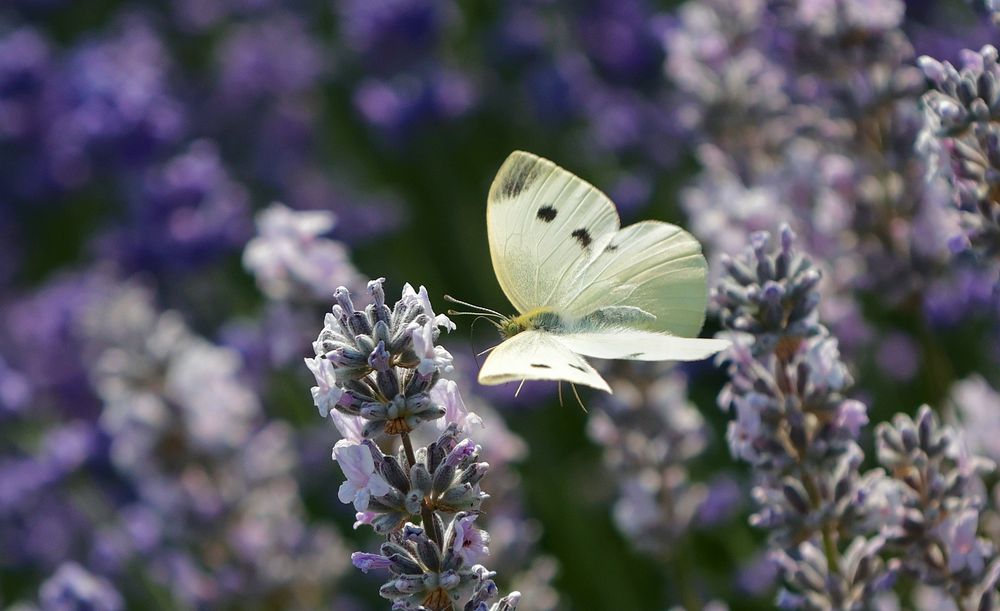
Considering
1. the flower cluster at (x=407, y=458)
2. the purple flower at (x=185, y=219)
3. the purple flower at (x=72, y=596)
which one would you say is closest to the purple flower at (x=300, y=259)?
the purple flower at (x=72, y=596)

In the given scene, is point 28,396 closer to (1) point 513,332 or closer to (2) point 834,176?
(1) point 513,332

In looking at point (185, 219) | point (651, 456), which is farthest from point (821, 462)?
point (185, 219)

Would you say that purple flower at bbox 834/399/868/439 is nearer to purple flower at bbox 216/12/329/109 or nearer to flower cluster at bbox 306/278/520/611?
flower cluster at bbox 306/278/520/611

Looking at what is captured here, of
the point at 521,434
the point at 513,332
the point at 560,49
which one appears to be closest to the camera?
the point at 513,332

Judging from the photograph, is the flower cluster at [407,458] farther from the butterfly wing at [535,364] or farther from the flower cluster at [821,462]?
the flower cluster at [821,462]

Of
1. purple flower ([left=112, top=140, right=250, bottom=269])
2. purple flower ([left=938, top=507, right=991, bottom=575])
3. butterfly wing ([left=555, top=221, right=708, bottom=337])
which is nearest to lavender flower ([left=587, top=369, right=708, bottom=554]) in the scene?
butterfly wing ([left=555, top=221, right=708, bottom=337])

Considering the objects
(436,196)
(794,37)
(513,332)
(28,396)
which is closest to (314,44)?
(436,196)
